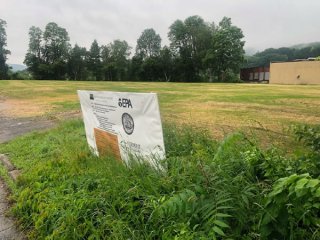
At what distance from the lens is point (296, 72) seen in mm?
44781

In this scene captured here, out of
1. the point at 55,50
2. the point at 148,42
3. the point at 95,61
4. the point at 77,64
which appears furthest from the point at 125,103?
the point at 148,42

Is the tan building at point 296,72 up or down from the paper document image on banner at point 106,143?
down

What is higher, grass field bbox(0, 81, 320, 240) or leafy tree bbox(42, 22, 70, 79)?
leafy tree bbox(42, 22, 70, 79)

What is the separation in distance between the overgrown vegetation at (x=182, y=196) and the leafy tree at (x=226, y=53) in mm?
51509

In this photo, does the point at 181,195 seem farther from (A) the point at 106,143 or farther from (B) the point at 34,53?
(B) the point at 34,53

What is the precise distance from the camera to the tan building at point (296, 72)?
42.1 metres

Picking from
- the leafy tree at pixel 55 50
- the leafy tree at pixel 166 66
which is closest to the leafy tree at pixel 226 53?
the leafy tree at pixel 166 66

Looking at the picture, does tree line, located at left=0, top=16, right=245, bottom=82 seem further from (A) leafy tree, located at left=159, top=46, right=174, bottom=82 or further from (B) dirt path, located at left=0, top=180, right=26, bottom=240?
(B) dirt path, located at left=0, top=180, right=26, bottom=240

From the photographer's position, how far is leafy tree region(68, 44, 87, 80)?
5528 centimetres

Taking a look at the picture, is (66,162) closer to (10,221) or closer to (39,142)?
(10,221)

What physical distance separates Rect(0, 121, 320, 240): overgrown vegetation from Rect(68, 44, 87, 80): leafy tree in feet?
175

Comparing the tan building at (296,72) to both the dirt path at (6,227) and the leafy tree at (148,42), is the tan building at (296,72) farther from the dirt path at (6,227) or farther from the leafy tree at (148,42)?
the dirt path at (6,227)

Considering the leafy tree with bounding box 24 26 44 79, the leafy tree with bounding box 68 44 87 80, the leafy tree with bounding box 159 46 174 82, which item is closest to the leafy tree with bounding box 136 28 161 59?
the leafy tree with bounding box 159 46 174 82

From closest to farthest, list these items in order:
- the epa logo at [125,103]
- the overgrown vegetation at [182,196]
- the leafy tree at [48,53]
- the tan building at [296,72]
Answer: the overgrown vegetation at [182,196] < the epa logo at [125,103] < the tan building at [296,72] < the leafy tree at [48,53]
